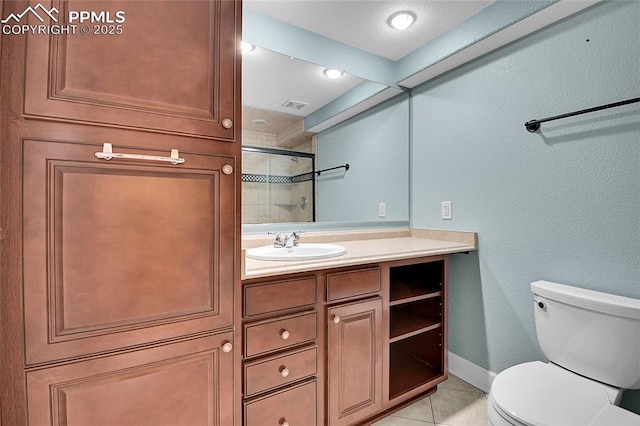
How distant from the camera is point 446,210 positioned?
1984mm

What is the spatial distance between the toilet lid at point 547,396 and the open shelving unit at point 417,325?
19.5 inches

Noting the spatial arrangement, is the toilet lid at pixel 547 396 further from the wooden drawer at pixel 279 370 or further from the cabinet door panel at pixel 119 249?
the cabinet door panel at pixel 119 249

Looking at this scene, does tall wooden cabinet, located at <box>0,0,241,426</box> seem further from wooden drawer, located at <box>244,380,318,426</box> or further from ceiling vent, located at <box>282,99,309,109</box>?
ceiling vent, located at <box>282,99,309,109</box>

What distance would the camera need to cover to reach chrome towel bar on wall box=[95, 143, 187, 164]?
32.2 inches

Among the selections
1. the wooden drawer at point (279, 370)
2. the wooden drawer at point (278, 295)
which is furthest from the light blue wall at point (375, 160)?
the wooden drawer at point (279, 370)

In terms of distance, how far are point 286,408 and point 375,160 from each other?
5.55 feet

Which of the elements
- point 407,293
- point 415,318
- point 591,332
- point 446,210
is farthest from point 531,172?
point 415,318

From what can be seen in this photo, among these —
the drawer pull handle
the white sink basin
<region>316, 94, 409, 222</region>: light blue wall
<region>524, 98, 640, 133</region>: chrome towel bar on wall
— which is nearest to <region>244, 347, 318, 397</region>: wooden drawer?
the drawer pull handle

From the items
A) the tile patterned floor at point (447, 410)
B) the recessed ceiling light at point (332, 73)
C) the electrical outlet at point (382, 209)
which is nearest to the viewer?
the tile patterned floor at point (447, 410)

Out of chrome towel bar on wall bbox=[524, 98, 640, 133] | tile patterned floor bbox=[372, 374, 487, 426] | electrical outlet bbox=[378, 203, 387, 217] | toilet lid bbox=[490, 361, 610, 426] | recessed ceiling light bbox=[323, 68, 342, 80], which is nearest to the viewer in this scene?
toilet lid bbox=[490, 361, 610, 426]

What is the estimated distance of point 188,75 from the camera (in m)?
0.93

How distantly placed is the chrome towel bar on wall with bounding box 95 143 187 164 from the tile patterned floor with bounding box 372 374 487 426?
1565 millimetres

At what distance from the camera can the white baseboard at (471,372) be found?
1.79 meters

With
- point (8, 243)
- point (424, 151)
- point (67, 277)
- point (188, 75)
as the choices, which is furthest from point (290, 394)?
point (424, 151)
